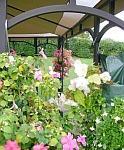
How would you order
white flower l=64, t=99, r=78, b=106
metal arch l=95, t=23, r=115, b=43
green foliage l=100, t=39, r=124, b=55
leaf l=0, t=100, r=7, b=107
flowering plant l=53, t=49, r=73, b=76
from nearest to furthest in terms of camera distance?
leaf l=0, t=100, r=7, b=107
white flower l=64, t=99, r=78, b=106
metal arch l=95, t=23, r=115, b=43
flowering plant l=53, t=49, r=73, b=76
green foliage l=100, t=39, r=124, b=55

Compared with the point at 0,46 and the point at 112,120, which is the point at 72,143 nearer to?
the point at 112,120

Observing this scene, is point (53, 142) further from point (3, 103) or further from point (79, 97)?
point (79, 97)

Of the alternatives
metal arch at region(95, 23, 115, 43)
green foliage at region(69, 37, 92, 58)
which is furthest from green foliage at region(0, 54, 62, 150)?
green foliage at region(69, 37, 92, 58)

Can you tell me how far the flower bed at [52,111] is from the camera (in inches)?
55.5

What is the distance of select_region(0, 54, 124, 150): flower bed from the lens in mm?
1410

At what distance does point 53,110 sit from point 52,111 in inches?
1.2

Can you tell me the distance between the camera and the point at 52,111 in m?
1.83

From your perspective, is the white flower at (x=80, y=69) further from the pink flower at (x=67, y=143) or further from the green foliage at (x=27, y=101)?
the pink flower at (x=67, y=143)

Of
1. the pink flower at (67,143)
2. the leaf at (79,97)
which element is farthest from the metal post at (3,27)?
the pink flower at (67,143)

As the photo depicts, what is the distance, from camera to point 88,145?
2174 millimetres

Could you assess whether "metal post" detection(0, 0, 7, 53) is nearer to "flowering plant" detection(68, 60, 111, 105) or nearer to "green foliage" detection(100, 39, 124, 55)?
"flowering plant" detection(68, 60, 111, 105)

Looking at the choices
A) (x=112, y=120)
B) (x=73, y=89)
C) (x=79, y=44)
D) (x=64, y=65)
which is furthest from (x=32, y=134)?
(x=79, y=44)

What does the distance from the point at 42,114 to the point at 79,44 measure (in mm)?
17459

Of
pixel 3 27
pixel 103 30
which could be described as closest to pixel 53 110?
pixel 3 27
